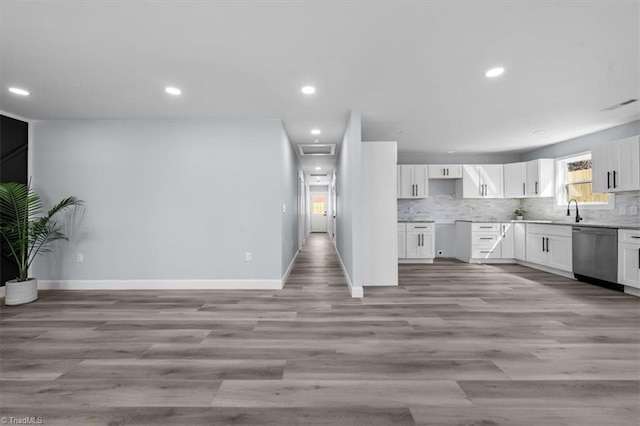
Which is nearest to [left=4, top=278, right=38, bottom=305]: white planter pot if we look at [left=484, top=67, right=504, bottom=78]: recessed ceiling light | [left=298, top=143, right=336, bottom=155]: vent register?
[left=298, top=143, right=336, bottom=155]: vent register

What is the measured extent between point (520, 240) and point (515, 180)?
1345 millimetres

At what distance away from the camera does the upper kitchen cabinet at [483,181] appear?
21.1ft

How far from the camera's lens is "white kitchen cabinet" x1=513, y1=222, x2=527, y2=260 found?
19.0 ft

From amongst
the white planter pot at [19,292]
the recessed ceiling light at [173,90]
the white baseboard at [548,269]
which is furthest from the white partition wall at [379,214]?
the white planter pot at [19,292]

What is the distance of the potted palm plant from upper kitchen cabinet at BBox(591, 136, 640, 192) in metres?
7.89

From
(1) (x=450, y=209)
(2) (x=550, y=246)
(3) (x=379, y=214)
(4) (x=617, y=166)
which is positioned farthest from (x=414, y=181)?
(4) (x=617, y=166)

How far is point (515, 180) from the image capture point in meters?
6.29

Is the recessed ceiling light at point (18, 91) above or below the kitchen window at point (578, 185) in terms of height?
above

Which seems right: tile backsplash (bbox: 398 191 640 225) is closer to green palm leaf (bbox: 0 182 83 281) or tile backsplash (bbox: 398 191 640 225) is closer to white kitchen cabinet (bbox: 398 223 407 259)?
white kitchen cabinet (bbox: 398 223 407 259)

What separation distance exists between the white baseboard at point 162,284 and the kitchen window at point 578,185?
18.3 ft

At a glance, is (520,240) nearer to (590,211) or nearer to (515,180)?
(590,211)

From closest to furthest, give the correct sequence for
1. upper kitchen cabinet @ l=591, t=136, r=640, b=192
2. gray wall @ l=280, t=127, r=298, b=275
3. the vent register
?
upper kitchen cabinet @ l=591, t=136, r=640, b=192, gray wall @ l=280, t=127, r=298, b=275, the vent register

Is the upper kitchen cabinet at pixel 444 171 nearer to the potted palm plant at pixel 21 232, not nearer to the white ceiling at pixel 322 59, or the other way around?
the white ceiling at pixel 322 59

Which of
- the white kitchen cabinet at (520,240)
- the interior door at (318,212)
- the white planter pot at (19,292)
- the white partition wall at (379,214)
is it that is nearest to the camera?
the white planter pot at (19,292)
